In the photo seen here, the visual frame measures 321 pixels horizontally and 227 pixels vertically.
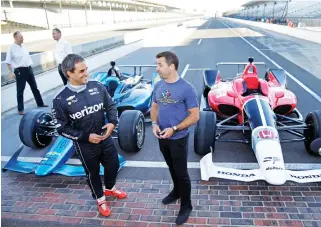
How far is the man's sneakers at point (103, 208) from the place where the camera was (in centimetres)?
361

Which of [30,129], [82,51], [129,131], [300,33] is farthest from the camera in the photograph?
[300,33]

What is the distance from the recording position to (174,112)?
9.91ft

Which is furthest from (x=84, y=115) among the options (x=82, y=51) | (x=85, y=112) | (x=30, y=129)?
(x=82, y=51)

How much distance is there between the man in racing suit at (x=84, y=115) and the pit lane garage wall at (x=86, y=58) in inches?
228

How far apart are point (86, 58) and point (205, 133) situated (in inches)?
443

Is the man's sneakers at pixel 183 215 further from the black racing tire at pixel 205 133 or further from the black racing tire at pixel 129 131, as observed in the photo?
the black racing tire at pixel 129 131

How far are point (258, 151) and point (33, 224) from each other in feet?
9.66

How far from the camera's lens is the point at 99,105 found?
3.23 meters

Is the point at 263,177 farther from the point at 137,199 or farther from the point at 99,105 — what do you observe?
the point at 99,105

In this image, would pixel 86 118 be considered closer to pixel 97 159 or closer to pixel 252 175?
pixel 97 159

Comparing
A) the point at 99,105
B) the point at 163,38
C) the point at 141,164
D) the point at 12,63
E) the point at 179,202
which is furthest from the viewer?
the point at 163,38

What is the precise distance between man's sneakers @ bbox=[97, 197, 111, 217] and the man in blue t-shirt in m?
1.00

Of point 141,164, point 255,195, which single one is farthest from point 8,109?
point 255,195

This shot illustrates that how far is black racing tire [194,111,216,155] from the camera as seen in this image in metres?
4.63
